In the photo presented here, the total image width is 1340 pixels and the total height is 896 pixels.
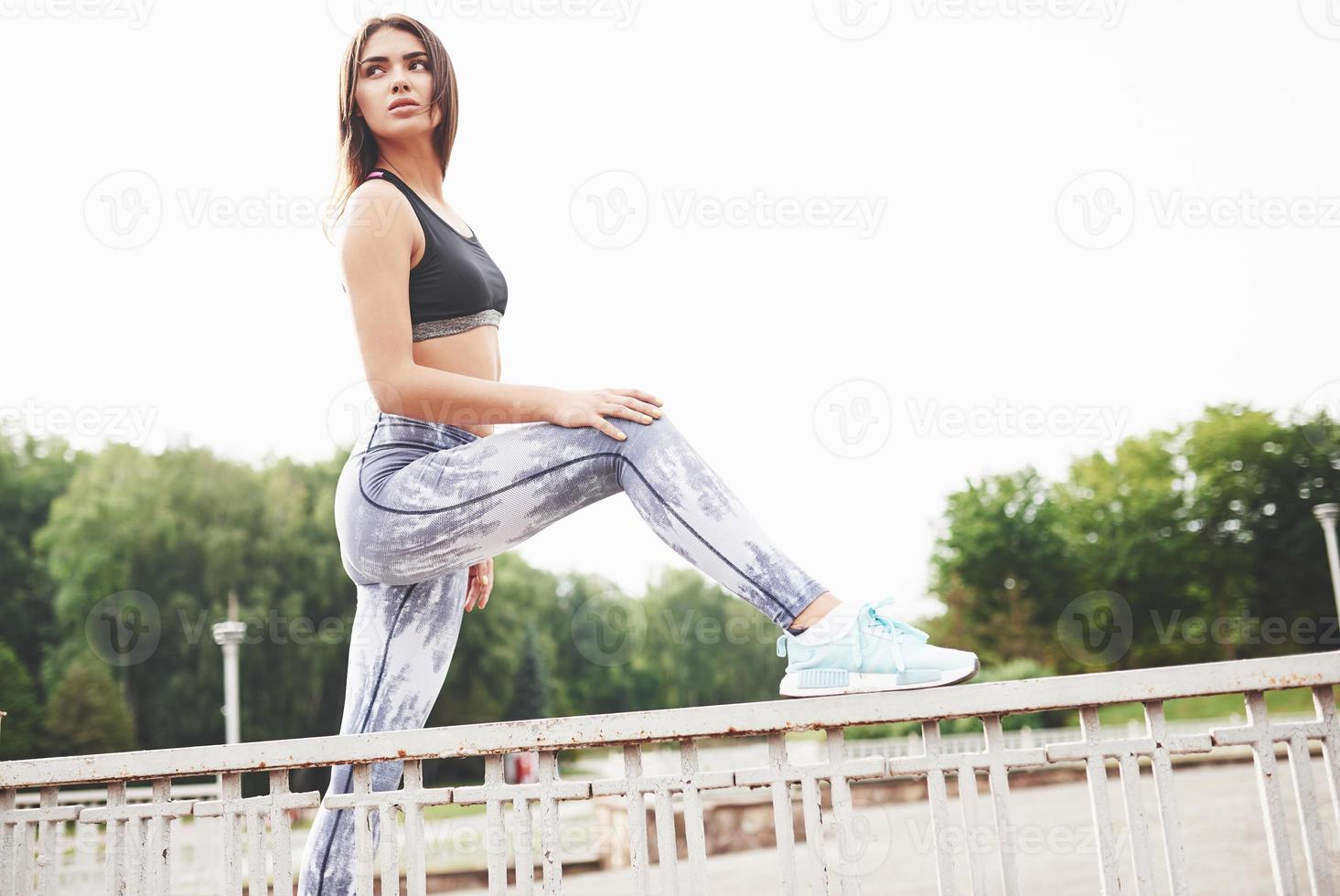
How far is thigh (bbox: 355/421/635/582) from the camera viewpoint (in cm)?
213

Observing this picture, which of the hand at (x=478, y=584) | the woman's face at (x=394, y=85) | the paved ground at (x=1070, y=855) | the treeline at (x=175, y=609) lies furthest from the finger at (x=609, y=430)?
the treeline at (x=175, y=609)

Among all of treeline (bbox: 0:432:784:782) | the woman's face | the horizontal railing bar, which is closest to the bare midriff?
the woman's face

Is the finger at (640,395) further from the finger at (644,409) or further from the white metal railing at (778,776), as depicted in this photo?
the white metal railing at (778,776)

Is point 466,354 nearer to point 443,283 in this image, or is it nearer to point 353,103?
point 443,283

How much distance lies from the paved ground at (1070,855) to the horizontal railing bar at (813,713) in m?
4.67

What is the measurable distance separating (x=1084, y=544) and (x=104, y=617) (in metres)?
33.8

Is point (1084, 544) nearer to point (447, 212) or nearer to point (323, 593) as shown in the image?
point (323, 593)

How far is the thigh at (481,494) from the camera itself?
83.7 inches

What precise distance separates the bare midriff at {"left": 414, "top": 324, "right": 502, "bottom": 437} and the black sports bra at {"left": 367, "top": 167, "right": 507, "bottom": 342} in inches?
0.7

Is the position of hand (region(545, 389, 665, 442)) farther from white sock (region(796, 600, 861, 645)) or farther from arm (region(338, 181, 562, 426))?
white sock (region(796, 600, 861, 645))

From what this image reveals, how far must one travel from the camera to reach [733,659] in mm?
51062

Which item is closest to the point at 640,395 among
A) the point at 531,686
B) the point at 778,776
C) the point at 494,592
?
the point at 778,776

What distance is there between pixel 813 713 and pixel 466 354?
1.19 m

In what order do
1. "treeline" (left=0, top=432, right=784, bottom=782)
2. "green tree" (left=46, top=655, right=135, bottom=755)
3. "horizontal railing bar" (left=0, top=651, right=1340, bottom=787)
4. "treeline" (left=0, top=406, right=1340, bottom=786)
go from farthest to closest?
"treeline" (left=0, top=406, right=1340, bottom=786) → "treeline" (left=0, top=432, right=784, bottom=782) → "green tree" (left=46, top=655, right=135, bottom=755) → "horizontal railing bar" (left=0, top=651, right=1340, bottom=787)
